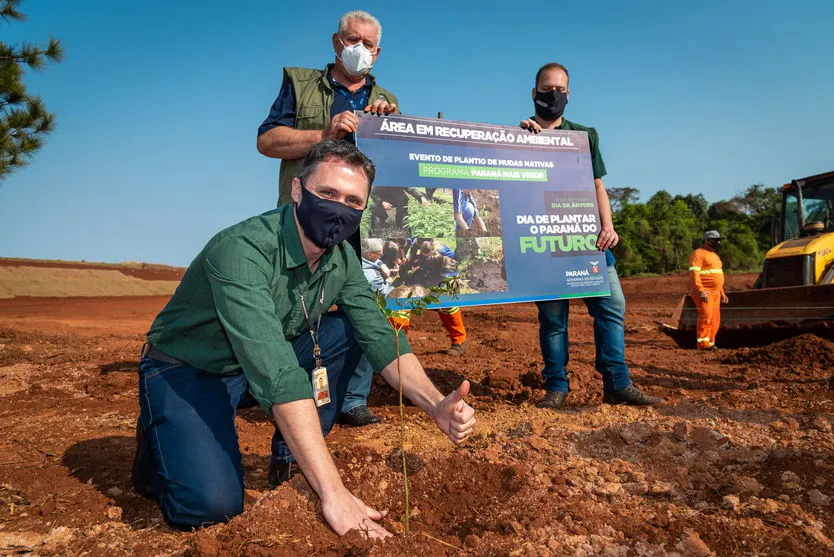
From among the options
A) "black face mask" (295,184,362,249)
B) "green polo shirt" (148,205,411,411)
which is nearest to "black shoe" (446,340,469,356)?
"green polo shirt" (148,205,411,411)

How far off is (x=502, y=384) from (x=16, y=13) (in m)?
9.28

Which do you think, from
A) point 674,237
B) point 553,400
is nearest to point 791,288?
point 553,400

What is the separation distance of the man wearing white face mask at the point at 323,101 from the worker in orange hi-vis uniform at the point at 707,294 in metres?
6.03

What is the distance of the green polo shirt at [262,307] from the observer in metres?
2.11

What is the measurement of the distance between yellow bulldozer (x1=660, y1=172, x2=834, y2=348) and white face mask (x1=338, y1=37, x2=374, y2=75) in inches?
231

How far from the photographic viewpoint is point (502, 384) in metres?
4.83

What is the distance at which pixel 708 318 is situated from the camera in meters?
7.96

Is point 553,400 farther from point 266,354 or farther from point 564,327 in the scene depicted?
point 266,354

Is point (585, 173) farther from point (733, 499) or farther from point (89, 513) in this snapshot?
point (89, 513)

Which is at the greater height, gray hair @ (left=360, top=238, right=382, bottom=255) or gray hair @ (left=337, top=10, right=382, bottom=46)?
gray hair @ (left=337, top=10, right=382, bottom=46)

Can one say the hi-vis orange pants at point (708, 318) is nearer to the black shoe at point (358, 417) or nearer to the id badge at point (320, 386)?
the black shoe at point (358, 417)

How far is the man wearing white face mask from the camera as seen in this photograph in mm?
3502

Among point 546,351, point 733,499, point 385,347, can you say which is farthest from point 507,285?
point 733,499

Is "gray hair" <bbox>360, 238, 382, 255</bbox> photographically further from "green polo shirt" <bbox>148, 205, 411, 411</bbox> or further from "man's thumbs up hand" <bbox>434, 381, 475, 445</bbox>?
"man's thumbs up hand" <bbox>434, 381, 475, 445</bbox>
